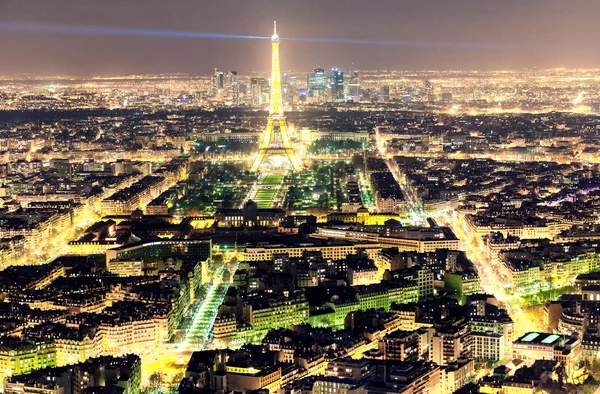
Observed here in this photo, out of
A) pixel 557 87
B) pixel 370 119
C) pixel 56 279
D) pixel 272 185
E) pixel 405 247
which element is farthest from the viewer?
pixel 557 87

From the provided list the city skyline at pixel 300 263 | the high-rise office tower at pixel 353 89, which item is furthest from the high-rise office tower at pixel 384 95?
the city skyline at pixel 300 263

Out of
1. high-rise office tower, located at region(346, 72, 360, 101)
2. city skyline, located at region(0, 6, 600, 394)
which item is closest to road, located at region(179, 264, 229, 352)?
city skyline, located at region(0, 6, 600, 394)

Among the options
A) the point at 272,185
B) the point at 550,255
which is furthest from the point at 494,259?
the point at 272,185

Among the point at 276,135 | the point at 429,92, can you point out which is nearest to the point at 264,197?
the point at 276,135

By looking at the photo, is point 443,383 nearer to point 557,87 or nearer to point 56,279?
point 56,279

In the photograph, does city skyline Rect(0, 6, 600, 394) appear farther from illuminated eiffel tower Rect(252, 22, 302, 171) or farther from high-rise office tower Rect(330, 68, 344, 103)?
high-rise office tower Rect(330, 68, 344, 103)
